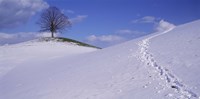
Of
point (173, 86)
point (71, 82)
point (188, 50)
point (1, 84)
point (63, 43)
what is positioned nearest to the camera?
point (173, 86)

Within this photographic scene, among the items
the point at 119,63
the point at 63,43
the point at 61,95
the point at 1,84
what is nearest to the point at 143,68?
the point at 119,63

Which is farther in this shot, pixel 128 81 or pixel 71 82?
pixel 71 82

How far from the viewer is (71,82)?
1432 centimetres

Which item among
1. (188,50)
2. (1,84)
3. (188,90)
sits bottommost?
(1,84)

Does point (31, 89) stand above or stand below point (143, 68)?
below

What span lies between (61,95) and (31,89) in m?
3.45

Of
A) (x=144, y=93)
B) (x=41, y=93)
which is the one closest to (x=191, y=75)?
(x=144, y=93)

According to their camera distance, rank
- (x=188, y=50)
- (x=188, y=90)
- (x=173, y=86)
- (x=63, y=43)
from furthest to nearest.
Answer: (x=63, y=43) < (x=188, y=50) < (x=173, y=86) < (x=188, y=90)

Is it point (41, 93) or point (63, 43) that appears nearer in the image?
point (41, 93)

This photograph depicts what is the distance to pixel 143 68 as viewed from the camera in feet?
45.5

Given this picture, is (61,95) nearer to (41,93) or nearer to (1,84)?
(41,93)

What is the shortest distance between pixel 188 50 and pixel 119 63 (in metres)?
4.15

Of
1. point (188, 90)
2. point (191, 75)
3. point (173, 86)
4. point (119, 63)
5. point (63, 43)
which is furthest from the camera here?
point (63, 43)

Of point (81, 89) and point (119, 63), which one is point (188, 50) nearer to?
point (119, 63)
